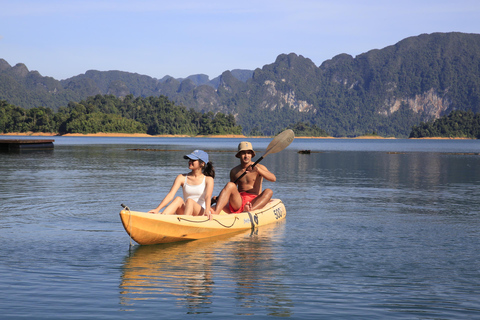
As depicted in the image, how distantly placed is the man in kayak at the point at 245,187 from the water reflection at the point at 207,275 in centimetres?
94

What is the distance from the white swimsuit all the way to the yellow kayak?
0.39m

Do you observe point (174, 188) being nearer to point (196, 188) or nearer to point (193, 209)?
point (196, 188)

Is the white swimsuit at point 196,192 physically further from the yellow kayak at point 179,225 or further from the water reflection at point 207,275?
the water reflection at point 207,275

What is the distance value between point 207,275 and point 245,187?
475 centimetres

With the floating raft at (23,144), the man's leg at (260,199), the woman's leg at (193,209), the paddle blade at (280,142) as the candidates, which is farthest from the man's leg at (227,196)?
the floating raft at (23,144)

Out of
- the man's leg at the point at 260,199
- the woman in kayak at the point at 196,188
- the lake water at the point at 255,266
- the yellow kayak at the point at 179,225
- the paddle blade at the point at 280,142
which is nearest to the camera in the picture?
the lake water at the point at 255,266

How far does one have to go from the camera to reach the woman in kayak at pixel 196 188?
10391 millimetres

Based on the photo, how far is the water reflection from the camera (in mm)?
6961

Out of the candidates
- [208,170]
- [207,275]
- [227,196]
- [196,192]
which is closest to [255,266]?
[207,275]

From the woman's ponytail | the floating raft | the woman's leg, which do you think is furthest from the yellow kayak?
the floating raft

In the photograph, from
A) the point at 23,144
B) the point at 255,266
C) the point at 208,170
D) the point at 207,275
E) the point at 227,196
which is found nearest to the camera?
the point at 207,275

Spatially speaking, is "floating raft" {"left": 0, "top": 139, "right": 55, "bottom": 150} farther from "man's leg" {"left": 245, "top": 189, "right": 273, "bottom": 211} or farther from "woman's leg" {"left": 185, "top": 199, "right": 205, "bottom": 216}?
"woman's leg" {"left": 185, "top": 199, "right": 205, "bottom": 216}

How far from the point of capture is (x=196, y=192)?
35.2 ft

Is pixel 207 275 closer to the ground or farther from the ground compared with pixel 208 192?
closer to the ground
